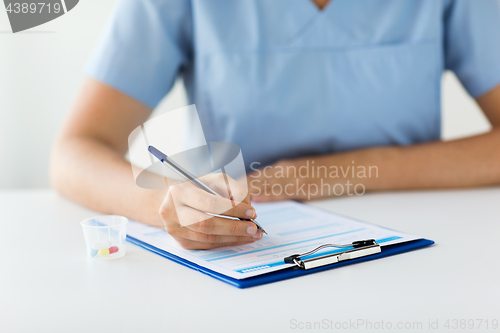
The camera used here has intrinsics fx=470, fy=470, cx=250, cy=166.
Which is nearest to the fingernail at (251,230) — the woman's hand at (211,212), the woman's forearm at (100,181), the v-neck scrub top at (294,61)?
the woman's hand at (211,212)

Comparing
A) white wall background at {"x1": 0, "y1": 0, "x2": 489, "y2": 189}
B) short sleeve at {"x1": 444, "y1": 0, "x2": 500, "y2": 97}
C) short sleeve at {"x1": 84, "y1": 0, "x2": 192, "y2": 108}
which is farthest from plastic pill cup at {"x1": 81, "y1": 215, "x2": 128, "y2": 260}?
white wall background at {"x1": 0, "y1": 0, "x2": 489, "y2": 189}

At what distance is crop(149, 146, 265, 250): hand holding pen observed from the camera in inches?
18.0

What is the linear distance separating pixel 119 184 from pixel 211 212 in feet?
0.76

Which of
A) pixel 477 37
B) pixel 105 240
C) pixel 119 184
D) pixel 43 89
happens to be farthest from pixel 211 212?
pixel 43 89

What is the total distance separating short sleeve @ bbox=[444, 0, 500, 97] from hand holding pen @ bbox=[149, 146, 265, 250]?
66cm

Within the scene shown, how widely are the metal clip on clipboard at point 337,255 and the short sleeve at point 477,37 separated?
0.60 m

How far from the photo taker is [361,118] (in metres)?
0.89

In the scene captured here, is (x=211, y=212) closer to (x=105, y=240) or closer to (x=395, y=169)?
(x=105, y=240)

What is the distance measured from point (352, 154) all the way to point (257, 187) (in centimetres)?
19

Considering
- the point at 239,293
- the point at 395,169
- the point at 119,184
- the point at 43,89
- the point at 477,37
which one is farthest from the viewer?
the point at 43,89

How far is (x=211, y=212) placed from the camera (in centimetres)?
46

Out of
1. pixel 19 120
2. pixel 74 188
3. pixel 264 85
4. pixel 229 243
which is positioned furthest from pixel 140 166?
pixel 19 120

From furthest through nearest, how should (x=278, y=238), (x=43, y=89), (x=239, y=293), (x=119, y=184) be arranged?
(x=43, y=89), (x=119, y=184), (x=278, y=238), (x=239, y=293)

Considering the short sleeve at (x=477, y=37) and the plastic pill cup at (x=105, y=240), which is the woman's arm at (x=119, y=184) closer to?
the plastic pill cup at (x=105, y=240)
